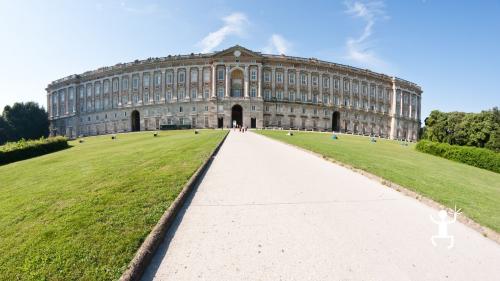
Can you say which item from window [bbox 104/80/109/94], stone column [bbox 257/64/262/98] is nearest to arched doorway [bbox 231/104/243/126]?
stone column [bbox 257/64/262/98]

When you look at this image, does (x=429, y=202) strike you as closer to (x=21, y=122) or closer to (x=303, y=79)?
(x=303, y=79)

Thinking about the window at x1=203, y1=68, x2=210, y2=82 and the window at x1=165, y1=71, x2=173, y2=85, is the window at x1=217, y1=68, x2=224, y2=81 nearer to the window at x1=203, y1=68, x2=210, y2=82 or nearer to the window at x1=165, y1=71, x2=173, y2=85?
the window at x1=203, y1=68, x2=210, y2=82

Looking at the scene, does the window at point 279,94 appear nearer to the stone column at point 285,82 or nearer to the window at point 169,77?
the stone column at point 285,82

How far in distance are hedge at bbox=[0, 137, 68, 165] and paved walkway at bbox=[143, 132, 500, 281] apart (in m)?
23.4

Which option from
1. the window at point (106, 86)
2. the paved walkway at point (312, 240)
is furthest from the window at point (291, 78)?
the paved walkway at point (312, 240)

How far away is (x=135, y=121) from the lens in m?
74.1

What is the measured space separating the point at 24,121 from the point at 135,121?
93.1ft

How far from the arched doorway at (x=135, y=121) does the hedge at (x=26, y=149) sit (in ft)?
144

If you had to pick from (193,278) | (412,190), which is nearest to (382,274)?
(193,278)

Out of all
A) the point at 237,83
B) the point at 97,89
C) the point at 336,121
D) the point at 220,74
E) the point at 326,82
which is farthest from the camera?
the point at 97,89

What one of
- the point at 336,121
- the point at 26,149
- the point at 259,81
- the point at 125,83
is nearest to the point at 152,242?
the point at 26,149

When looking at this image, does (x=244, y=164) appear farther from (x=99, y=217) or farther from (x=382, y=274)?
(x=382, y=274)

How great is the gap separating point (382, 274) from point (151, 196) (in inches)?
226

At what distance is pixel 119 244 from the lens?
451 cm
